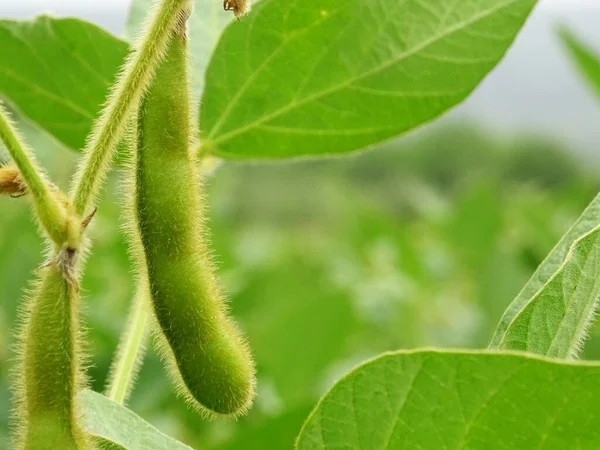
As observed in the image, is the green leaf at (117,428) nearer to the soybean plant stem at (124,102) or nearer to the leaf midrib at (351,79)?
the soybean plant stem at (124,102)

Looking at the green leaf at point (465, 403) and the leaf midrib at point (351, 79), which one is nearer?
the green leaf at point (465, 403)

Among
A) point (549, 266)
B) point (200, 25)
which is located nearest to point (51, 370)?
point (549, 266)

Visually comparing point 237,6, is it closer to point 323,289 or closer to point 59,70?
point 59,70

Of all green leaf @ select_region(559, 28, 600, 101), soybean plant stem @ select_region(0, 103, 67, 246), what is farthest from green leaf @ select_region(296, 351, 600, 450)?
green leaf @ select_region(559, 28, 600, 101)

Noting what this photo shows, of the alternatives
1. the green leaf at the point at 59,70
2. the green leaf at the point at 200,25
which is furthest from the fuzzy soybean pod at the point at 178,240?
the green leaf at the point at 200,25

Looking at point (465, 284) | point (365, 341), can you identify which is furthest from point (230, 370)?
point (465, 284)

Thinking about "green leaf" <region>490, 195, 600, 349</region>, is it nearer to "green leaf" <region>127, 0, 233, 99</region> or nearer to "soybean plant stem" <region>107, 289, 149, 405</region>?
"soybean plant stem" <region>107, 289, 149, 405</region>
